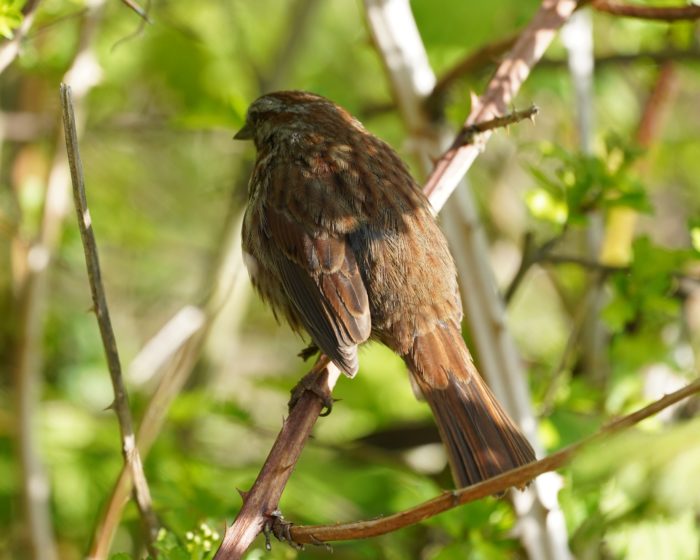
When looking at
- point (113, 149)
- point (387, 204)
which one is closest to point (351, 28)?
point (113, 149)

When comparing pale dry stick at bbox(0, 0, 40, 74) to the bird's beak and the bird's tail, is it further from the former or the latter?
the bird's tail

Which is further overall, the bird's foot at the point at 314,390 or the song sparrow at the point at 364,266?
the song sparrow at the point at 364,266

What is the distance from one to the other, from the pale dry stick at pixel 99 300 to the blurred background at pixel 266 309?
0.44 ft

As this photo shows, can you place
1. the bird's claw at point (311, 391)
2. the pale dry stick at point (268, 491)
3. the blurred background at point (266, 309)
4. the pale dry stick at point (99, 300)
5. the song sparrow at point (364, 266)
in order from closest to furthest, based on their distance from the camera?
the pale dry stick at point (268, 491), the pale dry stick at point (99, 300), the bird's claw at point (311, 391), the song sparrow at point (364, 266), the blurred background at point (266, 309)

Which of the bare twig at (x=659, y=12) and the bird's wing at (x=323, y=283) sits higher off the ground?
the bare twig at (x=659, y=12)

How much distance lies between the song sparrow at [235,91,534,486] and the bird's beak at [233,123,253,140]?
1.62 feet

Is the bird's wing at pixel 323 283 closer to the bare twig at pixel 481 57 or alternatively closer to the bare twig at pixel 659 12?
the bare twig at pixel 481 57

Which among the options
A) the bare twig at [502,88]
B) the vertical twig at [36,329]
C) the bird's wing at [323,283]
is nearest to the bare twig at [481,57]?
the bare twig at [502,88]

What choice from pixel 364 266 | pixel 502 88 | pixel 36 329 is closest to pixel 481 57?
pixel 502 88

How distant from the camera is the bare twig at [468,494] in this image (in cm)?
174

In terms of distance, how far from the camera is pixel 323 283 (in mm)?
3143

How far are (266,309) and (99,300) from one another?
1.48 m

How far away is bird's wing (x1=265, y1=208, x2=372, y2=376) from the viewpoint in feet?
9.87

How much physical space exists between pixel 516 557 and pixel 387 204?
1427 millimetres
